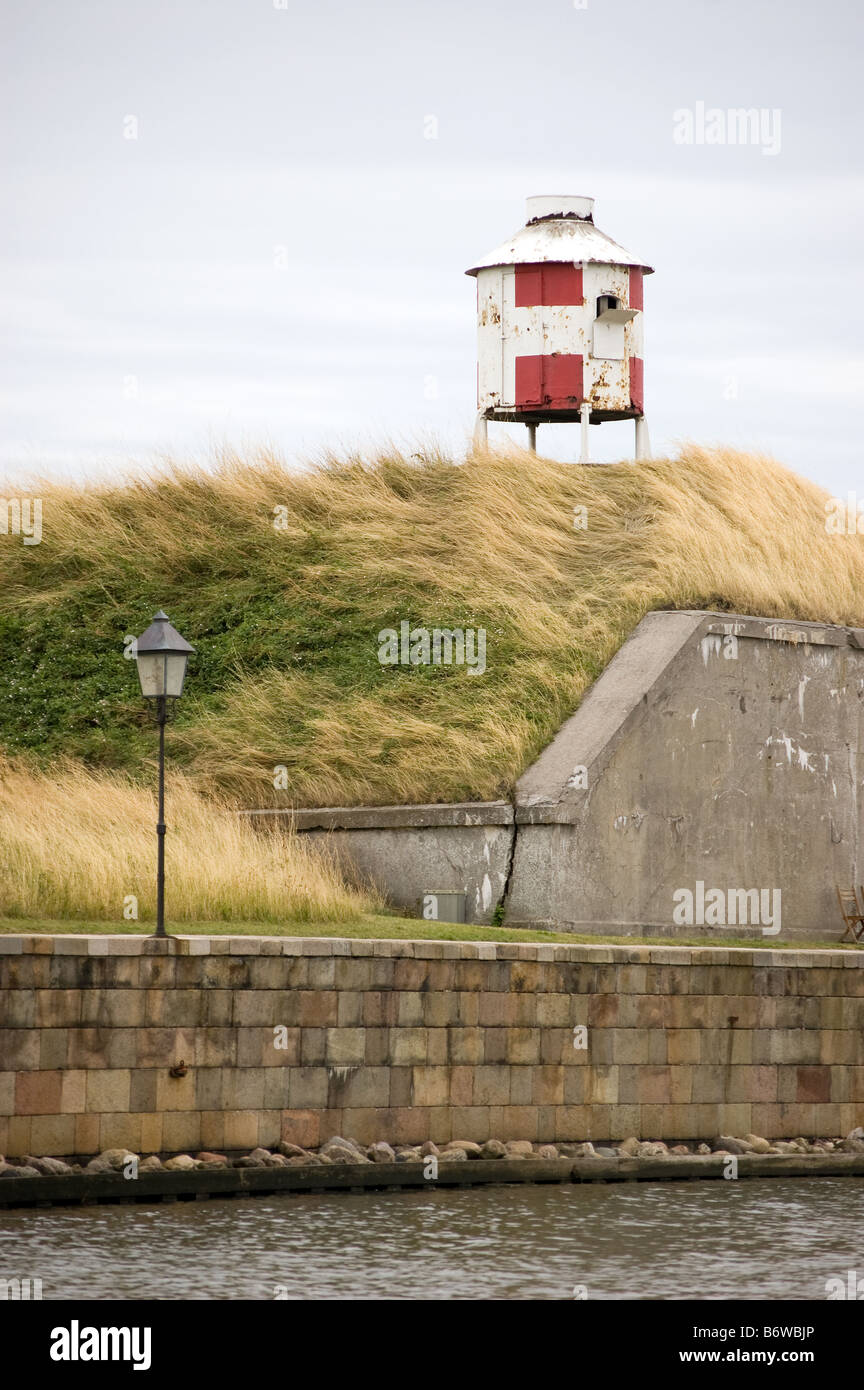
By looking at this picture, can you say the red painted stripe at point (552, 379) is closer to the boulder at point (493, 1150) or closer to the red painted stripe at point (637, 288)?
the red painted stripe at point (637, 288)

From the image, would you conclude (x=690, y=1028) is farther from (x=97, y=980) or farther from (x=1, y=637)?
(x=1, y=637)

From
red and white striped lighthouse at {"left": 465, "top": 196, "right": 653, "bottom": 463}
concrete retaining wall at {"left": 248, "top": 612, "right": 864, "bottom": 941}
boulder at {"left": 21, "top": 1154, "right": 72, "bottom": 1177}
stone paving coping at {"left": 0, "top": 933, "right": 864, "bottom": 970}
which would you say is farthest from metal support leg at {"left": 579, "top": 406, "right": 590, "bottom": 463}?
boulder at {"left": 21, "top": 1154, "right": 72, "bottom": 1177}

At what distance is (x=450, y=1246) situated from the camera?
500 inches

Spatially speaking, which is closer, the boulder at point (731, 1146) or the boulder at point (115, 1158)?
the boulder at point (115, 1158)

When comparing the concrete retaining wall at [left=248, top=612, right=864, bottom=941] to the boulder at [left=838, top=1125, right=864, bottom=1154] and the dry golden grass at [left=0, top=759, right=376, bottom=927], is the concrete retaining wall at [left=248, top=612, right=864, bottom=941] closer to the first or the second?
the dry golden grass at [left=0, top=759, right=376, bottom=927]

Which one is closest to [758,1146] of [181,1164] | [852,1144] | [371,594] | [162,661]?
[852,1144]

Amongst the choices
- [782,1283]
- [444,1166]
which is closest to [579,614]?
[444,1166]

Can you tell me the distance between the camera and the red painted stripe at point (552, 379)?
28438mm

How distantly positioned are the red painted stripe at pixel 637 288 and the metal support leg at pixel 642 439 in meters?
1.67

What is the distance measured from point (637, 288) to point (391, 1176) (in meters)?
17.4

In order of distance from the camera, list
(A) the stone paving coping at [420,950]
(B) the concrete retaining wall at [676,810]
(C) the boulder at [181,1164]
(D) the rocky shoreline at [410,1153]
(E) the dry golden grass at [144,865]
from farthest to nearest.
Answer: (B) the concrete retaining wall at [676,810] < (E) the dry golden grass at [144,865] < (C) the boulder at [181,1164] < (A) the stone paving coping at [420,950] < (D) the rocky shoreline at [410,1153]

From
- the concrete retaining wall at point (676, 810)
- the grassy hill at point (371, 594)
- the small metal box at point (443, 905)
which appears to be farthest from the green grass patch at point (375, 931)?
the grassy hill at point (371, 594)

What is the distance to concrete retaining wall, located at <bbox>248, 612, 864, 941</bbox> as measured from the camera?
19297 millimetres
